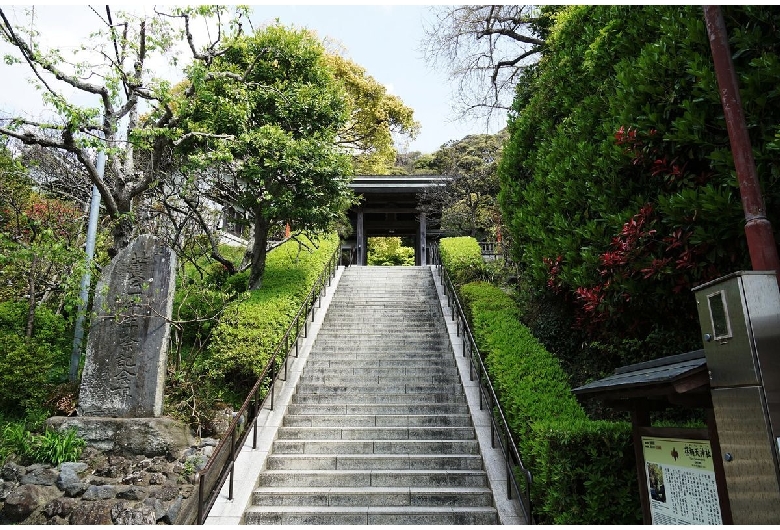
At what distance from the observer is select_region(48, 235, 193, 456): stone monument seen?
7.00 metres

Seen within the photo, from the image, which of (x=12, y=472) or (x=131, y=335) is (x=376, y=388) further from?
(x=12, y=472)

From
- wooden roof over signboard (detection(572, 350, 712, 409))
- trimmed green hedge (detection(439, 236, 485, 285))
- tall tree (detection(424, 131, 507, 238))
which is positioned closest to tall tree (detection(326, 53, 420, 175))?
tall tree (detection(424, 131, 507, 238))

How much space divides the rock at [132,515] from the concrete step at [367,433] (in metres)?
1.98

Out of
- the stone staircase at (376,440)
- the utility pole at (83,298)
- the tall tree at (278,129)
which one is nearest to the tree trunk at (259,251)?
the tall tree at (278,129)

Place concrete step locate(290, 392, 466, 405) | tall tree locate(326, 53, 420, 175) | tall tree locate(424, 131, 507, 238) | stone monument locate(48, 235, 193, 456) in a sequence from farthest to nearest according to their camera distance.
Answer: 1. tall tree locate(326, 53, 420, 175)
2. tall tree locate(424, 131, 507, 238)
3. concrete step locate(290, 392, 466, 405)
4. stone monument locate(48, 235, 193, 456)

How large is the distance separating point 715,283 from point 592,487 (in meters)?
2.78

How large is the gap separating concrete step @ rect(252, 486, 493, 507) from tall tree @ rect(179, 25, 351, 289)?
6.30m

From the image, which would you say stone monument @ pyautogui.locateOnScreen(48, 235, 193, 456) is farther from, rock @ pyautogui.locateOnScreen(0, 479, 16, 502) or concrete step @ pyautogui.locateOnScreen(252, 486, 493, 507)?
concrete step @ pyautogui.locateOnScreen(252, 486, 493, 507)

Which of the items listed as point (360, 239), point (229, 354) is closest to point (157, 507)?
point (229, 354)

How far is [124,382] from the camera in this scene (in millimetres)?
7316

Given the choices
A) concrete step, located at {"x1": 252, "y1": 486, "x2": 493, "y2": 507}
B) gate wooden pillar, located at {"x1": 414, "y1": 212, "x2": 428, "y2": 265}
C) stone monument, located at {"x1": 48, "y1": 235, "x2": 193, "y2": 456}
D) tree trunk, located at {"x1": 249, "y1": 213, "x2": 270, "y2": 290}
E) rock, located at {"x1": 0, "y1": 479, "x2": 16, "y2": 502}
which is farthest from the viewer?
gate wooden pillar, located at {"x1": 414, "y1": 212, "x2": 428, "y2": 265}

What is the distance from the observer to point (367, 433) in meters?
7.28

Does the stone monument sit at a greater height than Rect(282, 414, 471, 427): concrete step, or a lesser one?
greater

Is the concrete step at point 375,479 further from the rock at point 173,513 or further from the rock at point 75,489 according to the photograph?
the rock at point 75,489
